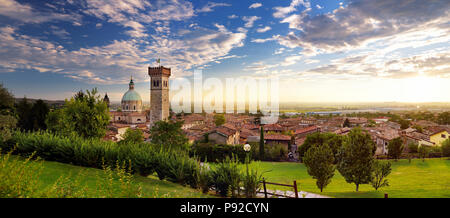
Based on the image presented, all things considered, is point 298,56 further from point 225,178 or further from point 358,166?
point 225,178

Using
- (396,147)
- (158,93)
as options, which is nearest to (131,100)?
(158,93)

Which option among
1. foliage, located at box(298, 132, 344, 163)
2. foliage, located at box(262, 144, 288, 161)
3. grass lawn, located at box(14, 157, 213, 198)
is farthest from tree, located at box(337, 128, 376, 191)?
foliage, located at box(262, 144, 288, 161)

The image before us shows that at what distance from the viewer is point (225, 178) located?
5824 mm

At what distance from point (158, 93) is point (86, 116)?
104 ft

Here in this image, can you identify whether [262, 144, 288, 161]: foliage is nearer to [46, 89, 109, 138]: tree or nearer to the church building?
[46, 89, 109, 138]: tree

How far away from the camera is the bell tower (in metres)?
42.0

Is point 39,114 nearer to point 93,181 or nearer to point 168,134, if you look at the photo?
point 168,134

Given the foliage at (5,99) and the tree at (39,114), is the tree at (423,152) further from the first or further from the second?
the tree at (39,114)

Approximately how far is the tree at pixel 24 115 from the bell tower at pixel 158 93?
67.4 ft

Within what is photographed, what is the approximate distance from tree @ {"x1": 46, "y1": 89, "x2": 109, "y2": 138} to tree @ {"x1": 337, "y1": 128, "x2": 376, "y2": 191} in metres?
14.1

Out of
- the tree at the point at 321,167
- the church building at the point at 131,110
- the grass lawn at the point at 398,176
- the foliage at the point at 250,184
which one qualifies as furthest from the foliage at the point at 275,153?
the church building at the point at 131,110

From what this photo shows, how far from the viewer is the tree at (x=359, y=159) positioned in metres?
11.4

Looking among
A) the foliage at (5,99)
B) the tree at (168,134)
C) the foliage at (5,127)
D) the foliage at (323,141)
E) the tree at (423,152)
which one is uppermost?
the foliage at (5,99)
